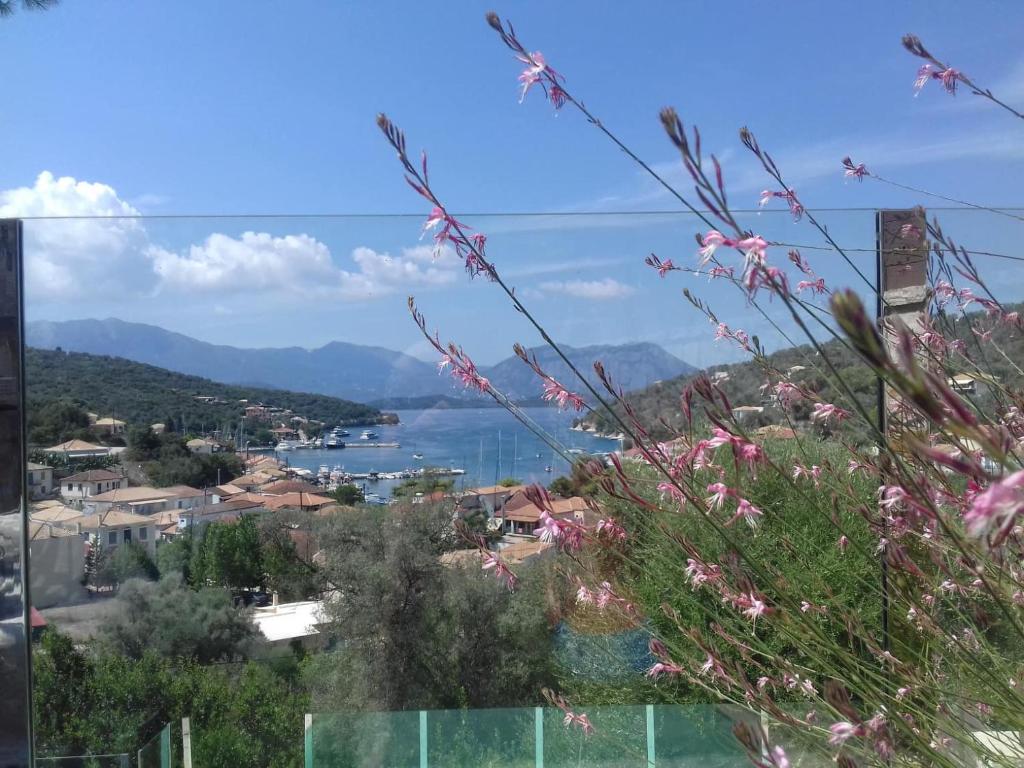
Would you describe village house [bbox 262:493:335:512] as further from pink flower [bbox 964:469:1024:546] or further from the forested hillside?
pink flower [bbox 964:469:1024:546]

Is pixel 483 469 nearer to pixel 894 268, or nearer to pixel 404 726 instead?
pixel 404 726

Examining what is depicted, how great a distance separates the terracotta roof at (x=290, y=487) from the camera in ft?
9.05

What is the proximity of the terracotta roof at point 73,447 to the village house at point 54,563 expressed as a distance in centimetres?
22

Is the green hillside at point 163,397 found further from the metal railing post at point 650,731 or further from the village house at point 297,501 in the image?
the metal railing post at point 650,731

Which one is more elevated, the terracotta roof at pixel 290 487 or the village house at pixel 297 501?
the terracotta roof at pixel 290 487

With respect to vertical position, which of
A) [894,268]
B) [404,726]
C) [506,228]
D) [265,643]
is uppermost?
[506,228]

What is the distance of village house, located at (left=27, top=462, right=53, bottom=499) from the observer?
8.02 feet

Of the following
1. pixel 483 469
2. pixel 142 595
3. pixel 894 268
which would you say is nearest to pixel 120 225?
pixel 142 595

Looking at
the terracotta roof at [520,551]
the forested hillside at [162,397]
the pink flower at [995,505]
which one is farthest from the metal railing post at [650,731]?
the pink flower at [995,505]

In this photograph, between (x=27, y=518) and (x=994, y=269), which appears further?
(x=994, y=269)

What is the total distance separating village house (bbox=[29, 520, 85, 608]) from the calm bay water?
27.5 inches

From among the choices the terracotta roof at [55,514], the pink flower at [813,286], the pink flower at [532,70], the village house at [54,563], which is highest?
the pink flower at [532,70]

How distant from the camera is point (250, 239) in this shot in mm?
2594

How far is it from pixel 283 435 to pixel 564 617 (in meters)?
1.14
